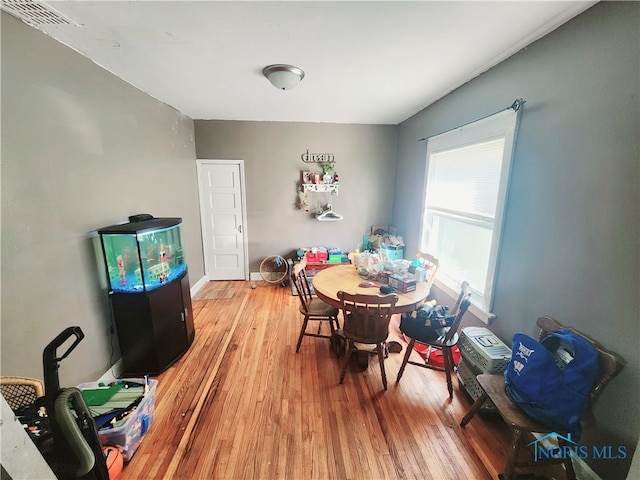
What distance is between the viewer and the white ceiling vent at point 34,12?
4.18ft

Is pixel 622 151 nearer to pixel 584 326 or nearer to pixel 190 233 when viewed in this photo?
pixel 584 326

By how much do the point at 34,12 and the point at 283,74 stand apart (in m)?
1.41

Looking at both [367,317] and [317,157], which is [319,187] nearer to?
[317,157]

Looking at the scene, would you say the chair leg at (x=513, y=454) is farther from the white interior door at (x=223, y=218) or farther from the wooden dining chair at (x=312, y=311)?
the white interior door at (x=223, y=218)

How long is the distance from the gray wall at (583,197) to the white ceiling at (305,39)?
0.24 meters

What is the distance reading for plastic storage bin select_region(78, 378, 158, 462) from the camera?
141 centimetres

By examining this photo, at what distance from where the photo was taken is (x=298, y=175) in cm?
400

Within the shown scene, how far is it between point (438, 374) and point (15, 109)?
135 inches

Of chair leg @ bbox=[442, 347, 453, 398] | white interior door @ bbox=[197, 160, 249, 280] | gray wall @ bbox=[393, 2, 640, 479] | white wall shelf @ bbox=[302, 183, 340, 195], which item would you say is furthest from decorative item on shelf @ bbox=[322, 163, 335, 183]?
chair leg @ bbox=[442, 347, 453, 398]

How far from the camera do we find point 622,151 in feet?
3.87

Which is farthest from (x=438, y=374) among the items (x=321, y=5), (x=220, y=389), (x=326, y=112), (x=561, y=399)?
(x=326, y=112)

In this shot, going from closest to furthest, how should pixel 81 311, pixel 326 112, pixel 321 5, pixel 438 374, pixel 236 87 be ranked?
pixel 321 5 < pixel 81 311 < pixel 438 374 < pixel 236 87 < pixel 326 112

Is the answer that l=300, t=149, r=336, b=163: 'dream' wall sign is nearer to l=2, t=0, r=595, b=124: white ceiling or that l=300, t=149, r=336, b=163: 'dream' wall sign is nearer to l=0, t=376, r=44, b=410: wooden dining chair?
l=2, t=0, r=595, b=124: white ceiling

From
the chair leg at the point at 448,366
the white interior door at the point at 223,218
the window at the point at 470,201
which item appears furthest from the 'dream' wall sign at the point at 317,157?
the chair leg at the point at 448,366
